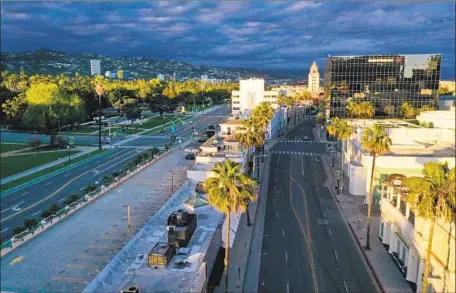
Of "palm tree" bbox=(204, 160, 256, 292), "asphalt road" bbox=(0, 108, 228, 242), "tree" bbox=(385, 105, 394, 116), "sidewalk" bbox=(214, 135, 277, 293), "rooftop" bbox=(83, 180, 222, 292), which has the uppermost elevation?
"tree" bbox=(385, 105, 394, 116)

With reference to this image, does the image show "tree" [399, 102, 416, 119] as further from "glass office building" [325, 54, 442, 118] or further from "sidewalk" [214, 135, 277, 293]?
"sidewalk" [214, 135, 277, 293]

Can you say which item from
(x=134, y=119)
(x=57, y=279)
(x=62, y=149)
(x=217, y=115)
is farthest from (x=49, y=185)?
(x=217, y=115)

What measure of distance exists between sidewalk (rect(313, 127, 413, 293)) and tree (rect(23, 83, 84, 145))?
6628cm

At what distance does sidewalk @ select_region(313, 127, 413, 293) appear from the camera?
30.8 metres

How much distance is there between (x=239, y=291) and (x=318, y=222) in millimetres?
17747

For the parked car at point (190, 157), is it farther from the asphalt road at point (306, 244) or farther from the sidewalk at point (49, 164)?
the sidewalk at point (49, 164)

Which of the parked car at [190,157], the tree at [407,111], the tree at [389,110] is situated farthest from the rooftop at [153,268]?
the tree at [389,110]

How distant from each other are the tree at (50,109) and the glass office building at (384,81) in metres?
73.9

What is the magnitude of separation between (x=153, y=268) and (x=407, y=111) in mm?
96432

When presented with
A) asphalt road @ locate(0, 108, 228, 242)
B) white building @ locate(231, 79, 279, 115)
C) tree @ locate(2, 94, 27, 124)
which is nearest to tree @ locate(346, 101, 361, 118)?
white building @ locate(231, 79, 279, 115)

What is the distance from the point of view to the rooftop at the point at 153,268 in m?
22.6

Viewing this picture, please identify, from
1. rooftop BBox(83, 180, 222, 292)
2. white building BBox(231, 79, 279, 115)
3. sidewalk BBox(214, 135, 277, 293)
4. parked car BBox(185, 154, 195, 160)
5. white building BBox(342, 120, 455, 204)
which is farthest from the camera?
white building BBox(231, 79, 279, 115)

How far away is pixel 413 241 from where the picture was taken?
29.8 meters

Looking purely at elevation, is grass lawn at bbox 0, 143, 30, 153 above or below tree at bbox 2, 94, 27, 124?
below
